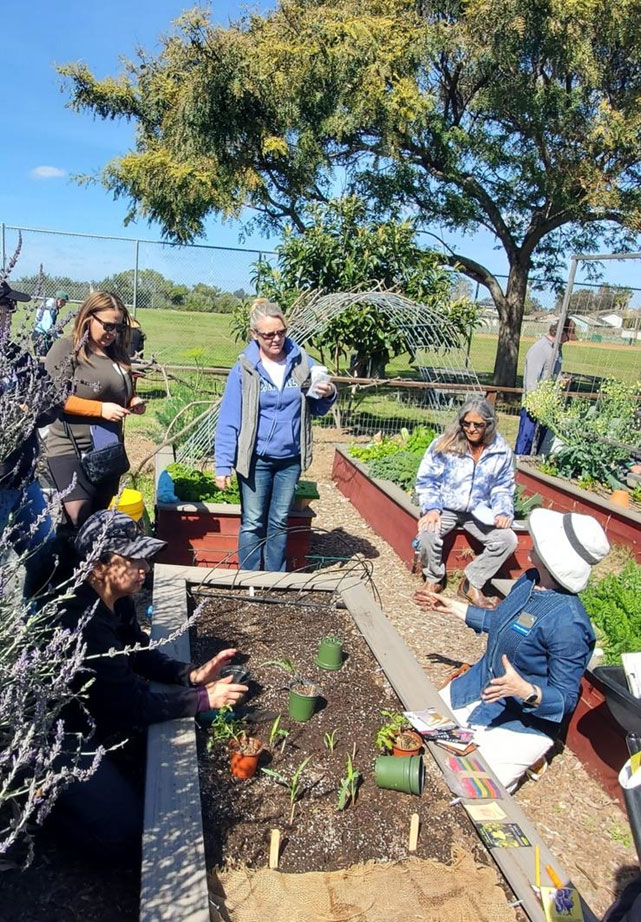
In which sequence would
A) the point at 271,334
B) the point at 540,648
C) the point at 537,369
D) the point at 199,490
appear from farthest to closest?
the point at 537,369 → the point at 199,490 → the point at 271,334 → the point at 540,648

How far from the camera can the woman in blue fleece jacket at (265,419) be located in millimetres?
3988

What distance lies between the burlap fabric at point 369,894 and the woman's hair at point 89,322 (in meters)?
2.43

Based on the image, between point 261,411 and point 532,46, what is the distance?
10.6 metres

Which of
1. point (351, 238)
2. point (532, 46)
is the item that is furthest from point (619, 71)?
point (351, 238)

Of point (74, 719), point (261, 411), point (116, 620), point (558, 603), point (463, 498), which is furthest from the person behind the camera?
point (463, 498)

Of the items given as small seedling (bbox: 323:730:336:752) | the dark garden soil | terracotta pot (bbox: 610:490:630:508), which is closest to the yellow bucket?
the dark garden soil

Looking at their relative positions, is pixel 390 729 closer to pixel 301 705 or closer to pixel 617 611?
pixel 301 705

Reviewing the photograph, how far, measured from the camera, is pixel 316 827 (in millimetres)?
2137

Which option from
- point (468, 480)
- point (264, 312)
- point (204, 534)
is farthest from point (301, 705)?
point (468, 480)

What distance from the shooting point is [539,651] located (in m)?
2.79

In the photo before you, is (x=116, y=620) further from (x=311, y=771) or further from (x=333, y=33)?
(x=333, y=33)

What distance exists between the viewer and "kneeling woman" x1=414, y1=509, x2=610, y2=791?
2.70m

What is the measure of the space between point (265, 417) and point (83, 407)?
1050mm

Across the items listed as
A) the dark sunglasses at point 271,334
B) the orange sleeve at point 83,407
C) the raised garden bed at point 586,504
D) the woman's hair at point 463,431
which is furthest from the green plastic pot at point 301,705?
the raised garden bed at point 586,504
